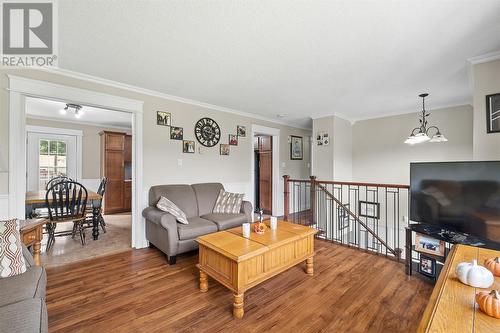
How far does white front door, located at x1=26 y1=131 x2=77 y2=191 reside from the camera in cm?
500

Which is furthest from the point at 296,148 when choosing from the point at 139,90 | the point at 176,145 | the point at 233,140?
the point at 139,90

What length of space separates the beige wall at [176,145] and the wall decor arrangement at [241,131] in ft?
0.26

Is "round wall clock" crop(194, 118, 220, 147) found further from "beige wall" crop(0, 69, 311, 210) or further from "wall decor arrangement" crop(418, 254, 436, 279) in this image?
"wall decor arrangement" crop(418, 254, 436, 279)

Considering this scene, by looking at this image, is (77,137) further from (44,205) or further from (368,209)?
(368,209)

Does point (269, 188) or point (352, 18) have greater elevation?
point (352, 18)

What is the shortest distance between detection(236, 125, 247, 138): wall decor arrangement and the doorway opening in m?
1.02

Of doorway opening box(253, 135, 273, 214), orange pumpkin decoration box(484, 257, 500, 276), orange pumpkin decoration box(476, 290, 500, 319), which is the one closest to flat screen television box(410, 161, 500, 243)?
A: orange pumpkin decoration box(484, 257, 500, 276)

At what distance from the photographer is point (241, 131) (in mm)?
4652

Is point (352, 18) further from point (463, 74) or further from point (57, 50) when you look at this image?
point (57, 50)

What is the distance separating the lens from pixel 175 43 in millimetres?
2084

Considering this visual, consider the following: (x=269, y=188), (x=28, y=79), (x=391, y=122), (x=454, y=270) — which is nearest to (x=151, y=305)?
(x=454, y=270)

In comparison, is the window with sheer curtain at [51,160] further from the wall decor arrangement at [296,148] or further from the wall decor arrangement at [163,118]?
the wall decor arrangement at [296,148]

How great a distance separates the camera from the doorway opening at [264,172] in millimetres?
5535

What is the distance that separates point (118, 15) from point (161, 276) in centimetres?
247
